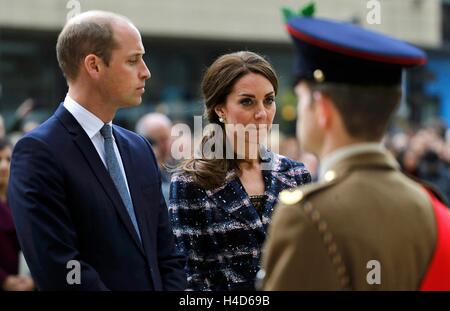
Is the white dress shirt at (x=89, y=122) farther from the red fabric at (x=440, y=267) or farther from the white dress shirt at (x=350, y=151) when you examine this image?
the red fabric at (x=440, y=267)

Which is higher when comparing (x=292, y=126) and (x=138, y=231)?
(x=138, y=231)

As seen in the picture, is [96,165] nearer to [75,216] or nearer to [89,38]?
[75,216]

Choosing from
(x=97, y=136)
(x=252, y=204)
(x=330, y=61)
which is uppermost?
(x=330, y=61)

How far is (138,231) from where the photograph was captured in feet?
11.8

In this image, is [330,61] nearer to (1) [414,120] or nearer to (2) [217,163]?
(2) [217,163]

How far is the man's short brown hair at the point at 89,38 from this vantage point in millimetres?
3615

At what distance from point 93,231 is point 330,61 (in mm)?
1349

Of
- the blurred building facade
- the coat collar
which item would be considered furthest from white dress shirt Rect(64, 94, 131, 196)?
the blurred building facade

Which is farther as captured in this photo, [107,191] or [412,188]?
[107,191]

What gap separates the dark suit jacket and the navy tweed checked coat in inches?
8.3

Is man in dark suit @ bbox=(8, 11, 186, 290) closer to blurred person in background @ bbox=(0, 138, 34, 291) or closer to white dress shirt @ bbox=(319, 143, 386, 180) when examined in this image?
white dress shirt @ bbox=(319, 143, 386, 180)
